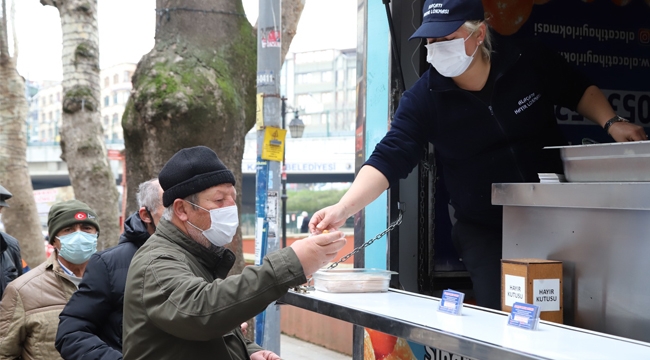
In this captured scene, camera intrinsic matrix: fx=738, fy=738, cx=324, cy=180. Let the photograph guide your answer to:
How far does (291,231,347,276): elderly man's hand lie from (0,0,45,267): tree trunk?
30.6 feet

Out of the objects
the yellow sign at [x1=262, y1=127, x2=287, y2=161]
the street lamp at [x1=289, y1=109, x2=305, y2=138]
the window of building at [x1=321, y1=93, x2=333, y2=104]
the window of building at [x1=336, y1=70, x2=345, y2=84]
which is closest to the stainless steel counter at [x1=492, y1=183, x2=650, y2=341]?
the yellow sign at [x1=262, y1=127, x2=287, y2=161]

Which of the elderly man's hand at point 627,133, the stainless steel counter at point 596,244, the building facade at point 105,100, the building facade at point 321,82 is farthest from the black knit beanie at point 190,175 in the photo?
the building facade at point 105,100

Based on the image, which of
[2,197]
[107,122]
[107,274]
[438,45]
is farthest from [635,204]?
[107,122]

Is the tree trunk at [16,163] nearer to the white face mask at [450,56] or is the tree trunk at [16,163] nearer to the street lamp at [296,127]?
the white face mask at [450,56]

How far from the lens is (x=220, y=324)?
6.84 ft

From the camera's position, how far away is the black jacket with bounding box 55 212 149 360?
358 centimetres

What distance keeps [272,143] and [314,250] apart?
4.38 metres

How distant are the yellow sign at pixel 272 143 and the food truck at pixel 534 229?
2.60 metres

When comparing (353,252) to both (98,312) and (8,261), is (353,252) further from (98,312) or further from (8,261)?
(8,261)

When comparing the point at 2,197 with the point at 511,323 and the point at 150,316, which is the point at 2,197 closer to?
the point at 150,316

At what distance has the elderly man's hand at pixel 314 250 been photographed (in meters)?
2.16

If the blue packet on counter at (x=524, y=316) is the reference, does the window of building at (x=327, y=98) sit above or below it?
above

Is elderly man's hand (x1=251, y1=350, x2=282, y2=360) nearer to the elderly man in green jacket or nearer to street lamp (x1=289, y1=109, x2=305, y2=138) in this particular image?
the elderly man in green jacket

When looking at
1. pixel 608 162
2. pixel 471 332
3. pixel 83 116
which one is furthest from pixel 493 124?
pixel 83 116
